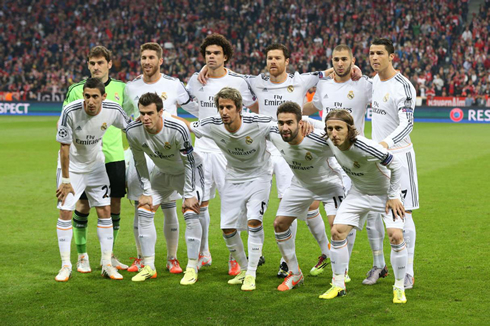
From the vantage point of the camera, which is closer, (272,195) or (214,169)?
(214,169)

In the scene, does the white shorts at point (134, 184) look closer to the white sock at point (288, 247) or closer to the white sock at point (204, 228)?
the white sock at point (204, 228)

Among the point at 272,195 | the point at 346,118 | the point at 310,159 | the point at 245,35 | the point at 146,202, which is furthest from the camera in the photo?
the point at 245,35

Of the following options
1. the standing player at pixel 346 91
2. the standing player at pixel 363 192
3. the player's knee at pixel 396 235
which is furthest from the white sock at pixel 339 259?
the standing player at pixel 346 91

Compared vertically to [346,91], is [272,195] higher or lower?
lower

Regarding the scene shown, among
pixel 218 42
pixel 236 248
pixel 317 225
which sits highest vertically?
pixel 218 42

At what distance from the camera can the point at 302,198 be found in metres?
6.45

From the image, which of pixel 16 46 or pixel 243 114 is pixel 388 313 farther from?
pixel 16 46

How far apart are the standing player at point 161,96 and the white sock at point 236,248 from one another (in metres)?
0.74

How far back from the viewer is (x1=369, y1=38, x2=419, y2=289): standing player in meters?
6.38

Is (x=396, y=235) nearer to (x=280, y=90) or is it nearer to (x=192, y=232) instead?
(x=192, y=232)

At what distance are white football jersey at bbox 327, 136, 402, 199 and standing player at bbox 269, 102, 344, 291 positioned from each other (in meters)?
0.27

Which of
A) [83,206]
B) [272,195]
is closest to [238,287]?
[83,206]

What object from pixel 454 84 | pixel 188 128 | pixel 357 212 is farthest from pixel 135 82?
pixel 454 84

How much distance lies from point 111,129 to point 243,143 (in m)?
1.88
